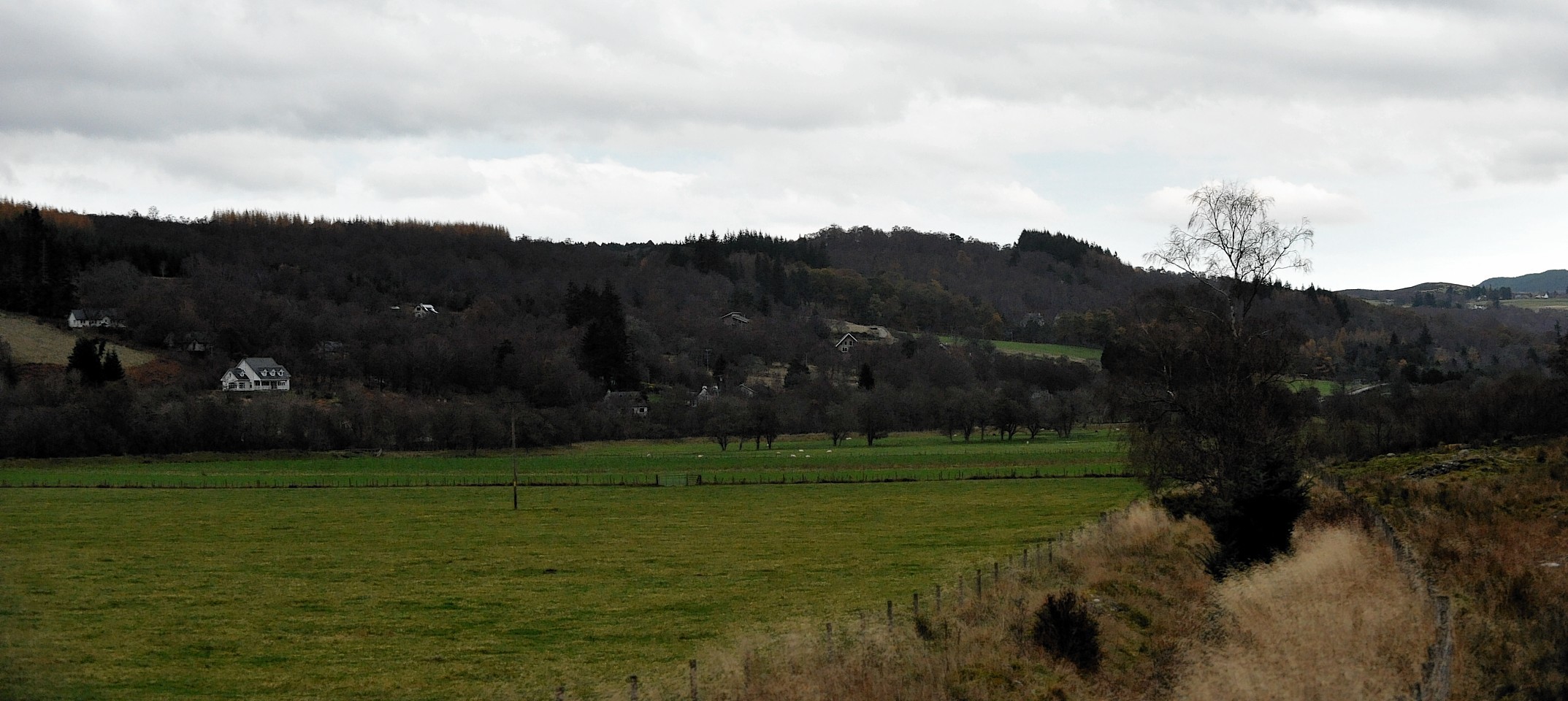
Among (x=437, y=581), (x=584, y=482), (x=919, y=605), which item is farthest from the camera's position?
(x=584, y=482)

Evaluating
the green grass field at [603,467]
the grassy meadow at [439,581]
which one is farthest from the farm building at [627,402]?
the grassy meadow at [439,581]

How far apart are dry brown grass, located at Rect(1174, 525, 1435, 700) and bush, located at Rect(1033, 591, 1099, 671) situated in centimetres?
160

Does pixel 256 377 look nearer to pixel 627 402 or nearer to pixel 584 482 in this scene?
pixel 627 402

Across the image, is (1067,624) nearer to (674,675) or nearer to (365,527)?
(674,675)

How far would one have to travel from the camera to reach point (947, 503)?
61375mm

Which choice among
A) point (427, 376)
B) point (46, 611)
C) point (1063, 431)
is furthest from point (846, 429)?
point (46, 611)

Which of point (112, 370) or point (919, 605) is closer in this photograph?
point (919, 605)

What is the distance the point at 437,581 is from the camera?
35500 mm

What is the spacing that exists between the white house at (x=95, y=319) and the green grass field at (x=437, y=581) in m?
104

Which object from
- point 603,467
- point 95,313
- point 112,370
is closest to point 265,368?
point 112,370

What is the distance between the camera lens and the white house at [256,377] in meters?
148

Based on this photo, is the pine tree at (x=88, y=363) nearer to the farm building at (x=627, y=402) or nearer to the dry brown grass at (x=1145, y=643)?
the farm building at (x=627, y=402)

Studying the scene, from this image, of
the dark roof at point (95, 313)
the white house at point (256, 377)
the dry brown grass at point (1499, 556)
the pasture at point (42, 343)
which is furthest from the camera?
the dark roof at point (95, 313)

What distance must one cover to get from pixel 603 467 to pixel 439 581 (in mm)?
59867
